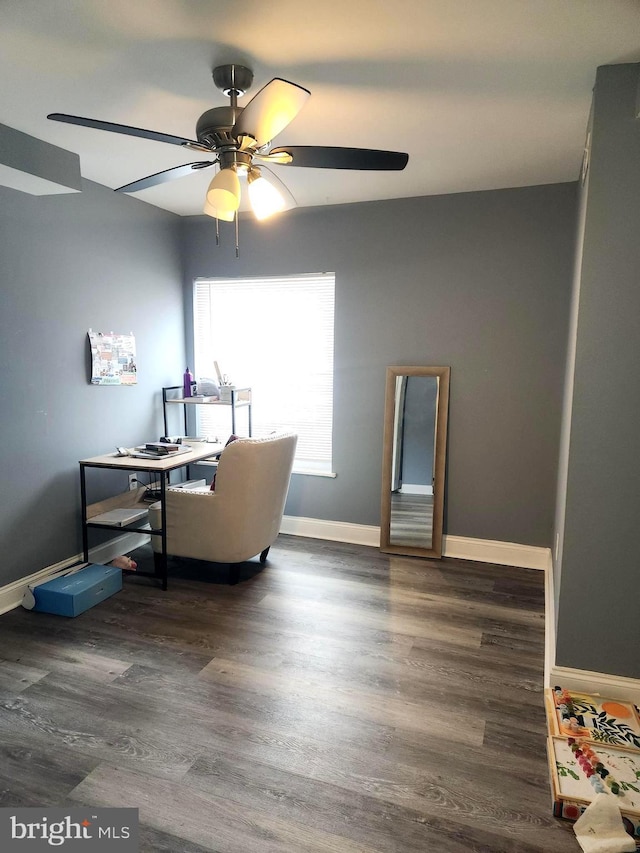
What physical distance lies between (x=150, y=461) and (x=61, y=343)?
0.90 metres

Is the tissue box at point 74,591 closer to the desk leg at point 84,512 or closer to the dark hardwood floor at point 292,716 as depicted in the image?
the dark hardwood floor at point 292,716

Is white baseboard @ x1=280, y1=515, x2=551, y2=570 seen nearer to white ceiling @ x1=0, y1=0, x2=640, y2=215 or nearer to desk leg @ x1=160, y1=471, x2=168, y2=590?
desk leg @ x1=160, y1=471, x2=168, y2=590

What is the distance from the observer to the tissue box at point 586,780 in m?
1.67

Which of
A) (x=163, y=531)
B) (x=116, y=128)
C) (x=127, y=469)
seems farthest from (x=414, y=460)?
(x=116, y=128)

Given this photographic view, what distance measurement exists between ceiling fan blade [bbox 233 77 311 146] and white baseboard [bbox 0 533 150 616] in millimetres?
2693

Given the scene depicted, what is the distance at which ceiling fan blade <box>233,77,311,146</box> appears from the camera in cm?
158

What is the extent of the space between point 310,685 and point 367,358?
7.77 feet

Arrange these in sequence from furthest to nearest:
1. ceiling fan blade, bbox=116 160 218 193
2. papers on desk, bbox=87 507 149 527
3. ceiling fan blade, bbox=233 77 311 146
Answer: papers on desk, bbox=87 507 149 527
ceiling fan blade, bbox=116 160 218 193
ceiling fan blade, bbox=233 77 311 146

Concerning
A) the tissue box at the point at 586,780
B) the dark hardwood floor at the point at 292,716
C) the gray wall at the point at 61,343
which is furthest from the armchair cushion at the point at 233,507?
the tissue box at the point at 586,780

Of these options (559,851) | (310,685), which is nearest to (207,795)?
(310,685)

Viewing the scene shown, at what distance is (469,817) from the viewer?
5.51 feet

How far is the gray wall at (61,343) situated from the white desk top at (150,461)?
0.16m

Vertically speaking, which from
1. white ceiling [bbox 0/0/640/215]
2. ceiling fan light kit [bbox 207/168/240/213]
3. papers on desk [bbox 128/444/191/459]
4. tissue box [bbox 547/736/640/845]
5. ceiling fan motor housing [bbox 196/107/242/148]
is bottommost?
tissue box [bbox 547/736/640/845]

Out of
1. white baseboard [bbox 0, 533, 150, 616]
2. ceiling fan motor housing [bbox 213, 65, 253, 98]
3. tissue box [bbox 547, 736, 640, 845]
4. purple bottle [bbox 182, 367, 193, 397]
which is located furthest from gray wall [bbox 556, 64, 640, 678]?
purple bottle [bbox 182, 367, 193, 397]
